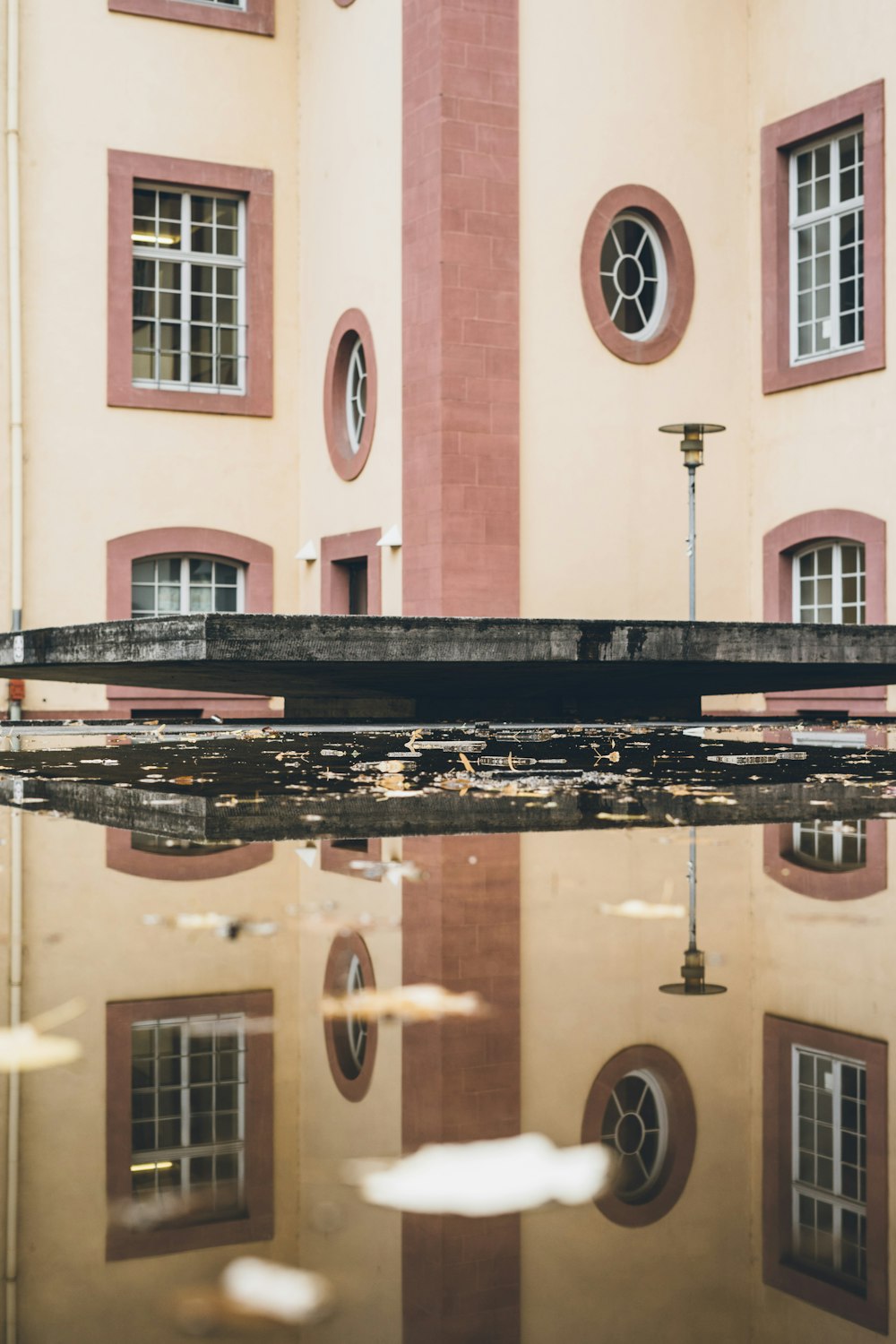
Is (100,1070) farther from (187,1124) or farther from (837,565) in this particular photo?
(837,565)

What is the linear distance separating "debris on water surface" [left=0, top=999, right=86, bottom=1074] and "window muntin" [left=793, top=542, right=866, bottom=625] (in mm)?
12316

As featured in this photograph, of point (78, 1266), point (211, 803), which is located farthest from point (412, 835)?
point (78, 1266)

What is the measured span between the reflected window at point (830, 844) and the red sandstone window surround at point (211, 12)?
13475 millimetres

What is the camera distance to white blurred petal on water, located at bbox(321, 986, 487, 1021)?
1679 mm

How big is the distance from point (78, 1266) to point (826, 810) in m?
3.27

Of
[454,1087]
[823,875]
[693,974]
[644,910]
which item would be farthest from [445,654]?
[454,1087]

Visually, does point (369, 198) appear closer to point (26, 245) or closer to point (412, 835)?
point (26, 245)

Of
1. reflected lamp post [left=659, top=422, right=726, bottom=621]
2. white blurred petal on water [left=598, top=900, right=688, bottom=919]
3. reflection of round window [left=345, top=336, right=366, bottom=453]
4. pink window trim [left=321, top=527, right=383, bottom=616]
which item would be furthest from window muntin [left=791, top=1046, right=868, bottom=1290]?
reflection of round window [left=345, top=336, right=366, bottom=453]

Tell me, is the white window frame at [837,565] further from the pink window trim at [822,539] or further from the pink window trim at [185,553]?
the pink window trim at [185,553]

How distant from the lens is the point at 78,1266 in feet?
3.39

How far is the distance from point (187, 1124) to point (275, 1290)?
326 millimetres

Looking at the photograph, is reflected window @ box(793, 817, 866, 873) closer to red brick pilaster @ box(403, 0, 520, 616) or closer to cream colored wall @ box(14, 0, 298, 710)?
red brick pilaster @ box(403, 0, 520, 616)

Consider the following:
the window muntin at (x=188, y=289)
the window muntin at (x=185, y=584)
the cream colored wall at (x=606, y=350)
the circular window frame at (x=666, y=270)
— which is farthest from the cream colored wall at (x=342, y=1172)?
the window muntin at (x=188, y=289)

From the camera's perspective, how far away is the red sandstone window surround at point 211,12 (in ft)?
49.1
